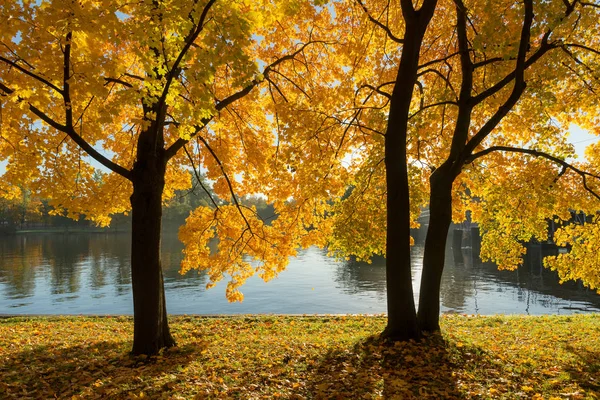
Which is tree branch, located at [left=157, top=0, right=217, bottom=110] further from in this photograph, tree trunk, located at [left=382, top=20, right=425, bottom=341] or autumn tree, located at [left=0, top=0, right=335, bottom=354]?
tree trunk, located at [left=382, top=20, right=425, bottom=341]

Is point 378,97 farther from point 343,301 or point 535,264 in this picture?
point 535,264

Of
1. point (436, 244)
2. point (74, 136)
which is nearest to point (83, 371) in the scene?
point (74, 136)

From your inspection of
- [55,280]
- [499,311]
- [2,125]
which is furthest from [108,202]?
[55,280]

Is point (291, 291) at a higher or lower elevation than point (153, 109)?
lower

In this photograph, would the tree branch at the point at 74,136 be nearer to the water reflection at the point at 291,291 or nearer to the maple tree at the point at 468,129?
the maple tree at the point at 468,129

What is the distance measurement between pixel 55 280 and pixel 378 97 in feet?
86.5

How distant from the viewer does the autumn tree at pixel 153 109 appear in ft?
16.8

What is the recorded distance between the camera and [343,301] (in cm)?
2183

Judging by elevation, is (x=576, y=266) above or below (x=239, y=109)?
below

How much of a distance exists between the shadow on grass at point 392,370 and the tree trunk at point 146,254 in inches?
127

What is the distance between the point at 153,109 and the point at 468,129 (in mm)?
6361

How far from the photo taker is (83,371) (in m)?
6.24

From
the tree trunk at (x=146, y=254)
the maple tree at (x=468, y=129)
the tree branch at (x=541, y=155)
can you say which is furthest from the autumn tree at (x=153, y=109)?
the tree branch at (x=541, y=155)

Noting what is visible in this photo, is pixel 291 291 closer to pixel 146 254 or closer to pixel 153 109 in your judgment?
pixel 146 254
